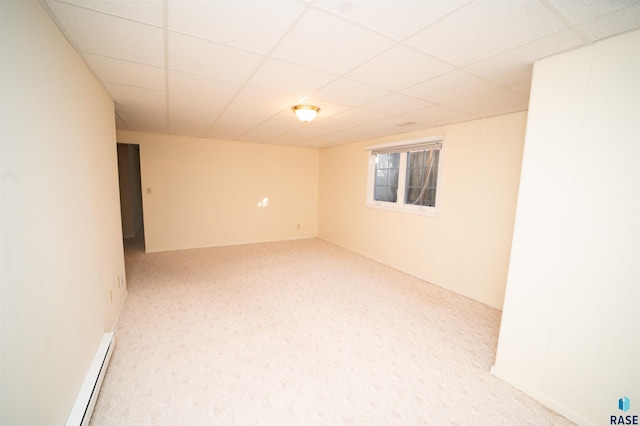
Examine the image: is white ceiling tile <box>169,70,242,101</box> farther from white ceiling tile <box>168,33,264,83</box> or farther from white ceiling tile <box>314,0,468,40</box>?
white ceiling tile <box>314,0,468,40</box>

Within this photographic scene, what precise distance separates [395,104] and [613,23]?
62.3 inches

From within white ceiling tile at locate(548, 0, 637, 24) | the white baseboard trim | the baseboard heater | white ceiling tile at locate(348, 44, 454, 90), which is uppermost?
white ceiling tile at locate(548, 0, 637, 24)

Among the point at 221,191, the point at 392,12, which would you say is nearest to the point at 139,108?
the point at 221,191

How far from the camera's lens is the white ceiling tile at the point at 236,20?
4.18ft

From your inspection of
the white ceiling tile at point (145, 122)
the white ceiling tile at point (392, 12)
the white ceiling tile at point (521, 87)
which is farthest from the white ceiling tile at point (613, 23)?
the white ceiling tile at point (145, 122)

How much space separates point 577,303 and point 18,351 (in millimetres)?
2861

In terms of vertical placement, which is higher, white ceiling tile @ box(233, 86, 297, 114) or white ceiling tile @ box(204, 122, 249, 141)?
white ceiling tile @ box(204, 122, 249, 141)

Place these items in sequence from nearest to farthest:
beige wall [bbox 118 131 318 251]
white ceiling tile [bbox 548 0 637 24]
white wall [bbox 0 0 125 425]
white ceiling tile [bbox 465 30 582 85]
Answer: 1. white wall [bbox 0 0 125 425]
2. white ceiling tile [bbox 548 0 637 24]
3. white ceiling tile [bbox 465 30 582 85]
4. beige wall [bbox 118 131 318 251]

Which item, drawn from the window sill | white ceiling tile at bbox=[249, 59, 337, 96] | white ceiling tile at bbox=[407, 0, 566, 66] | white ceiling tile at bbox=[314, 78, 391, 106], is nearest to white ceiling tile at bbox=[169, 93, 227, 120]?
white ceiling tile at bbox=[249, 59, 337, 96]

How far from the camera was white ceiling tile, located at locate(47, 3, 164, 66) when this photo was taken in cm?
139

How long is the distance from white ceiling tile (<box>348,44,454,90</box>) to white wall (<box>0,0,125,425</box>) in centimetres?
184

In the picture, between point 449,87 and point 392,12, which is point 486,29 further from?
point 449,87

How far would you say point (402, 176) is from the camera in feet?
14.5

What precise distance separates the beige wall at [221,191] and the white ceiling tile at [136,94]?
2348mm
